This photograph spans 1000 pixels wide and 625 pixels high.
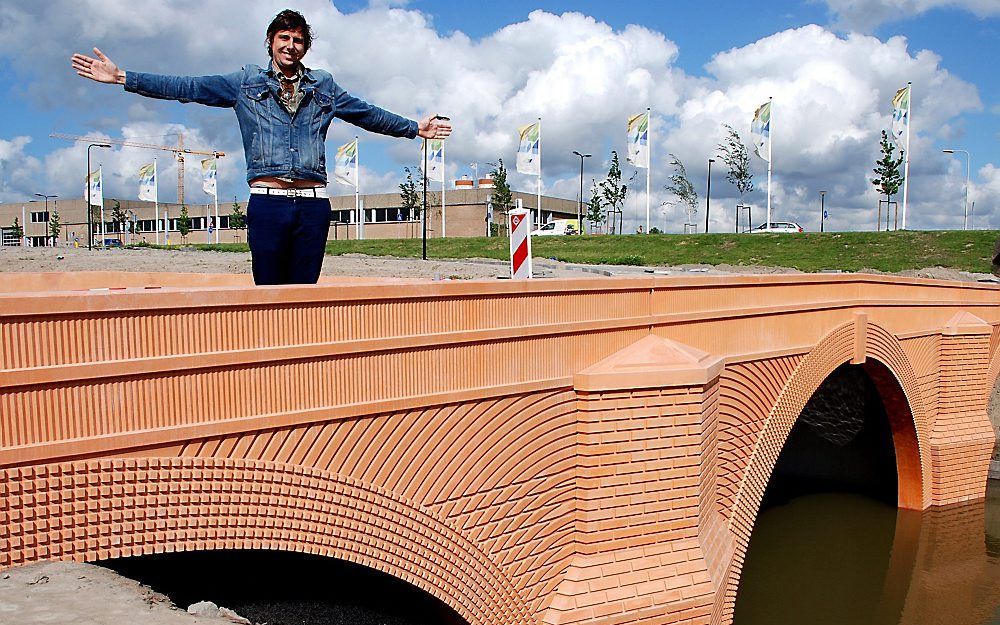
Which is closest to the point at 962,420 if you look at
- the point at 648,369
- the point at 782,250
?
the point at 648,369

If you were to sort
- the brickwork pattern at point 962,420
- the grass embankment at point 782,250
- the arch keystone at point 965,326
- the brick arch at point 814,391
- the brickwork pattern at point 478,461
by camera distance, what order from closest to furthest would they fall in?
1. the brickwork pattern at point 478,461
2. the brick arch at point 814,391
3. the arch keystone at point 965,326
4. the brickwork pattern at point 962,420
5. the grass embankment at point 782,250

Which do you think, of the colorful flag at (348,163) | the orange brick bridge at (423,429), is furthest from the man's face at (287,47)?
the colorful flag at (348,163)

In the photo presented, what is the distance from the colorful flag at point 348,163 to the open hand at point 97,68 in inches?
1206

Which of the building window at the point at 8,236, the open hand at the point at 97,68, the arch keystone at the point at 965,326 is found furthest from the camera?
the building window at the point at 8,236

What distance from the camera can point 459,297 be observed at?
5.59 m

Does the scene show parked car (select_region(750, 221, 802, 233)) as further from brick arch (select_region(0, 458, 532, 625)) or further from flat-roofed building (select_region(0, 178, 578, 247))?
brick arch (select_region(0, 458, 532, 625))

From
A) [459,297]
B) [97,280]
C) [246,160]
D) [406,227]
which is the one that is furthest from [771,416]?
[406,227]

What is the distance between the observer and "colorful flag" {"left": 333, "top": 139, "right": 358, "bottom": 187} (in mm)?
34750

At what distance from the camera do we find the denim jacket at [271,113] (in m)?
4.77

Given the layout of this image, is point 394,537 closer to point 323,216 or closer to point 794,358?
point 323,216

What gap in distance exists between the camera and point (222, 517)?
171 inches

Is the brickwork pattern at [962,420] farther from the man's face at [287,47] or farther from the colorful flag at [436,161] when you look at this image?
the colorful flag at [436,161]

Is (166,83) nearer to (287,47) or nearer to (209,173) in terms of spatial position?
(287,47)

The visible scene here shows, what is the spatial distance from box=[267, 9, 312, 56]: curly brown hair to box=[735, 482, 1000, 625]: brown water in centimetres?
1010
